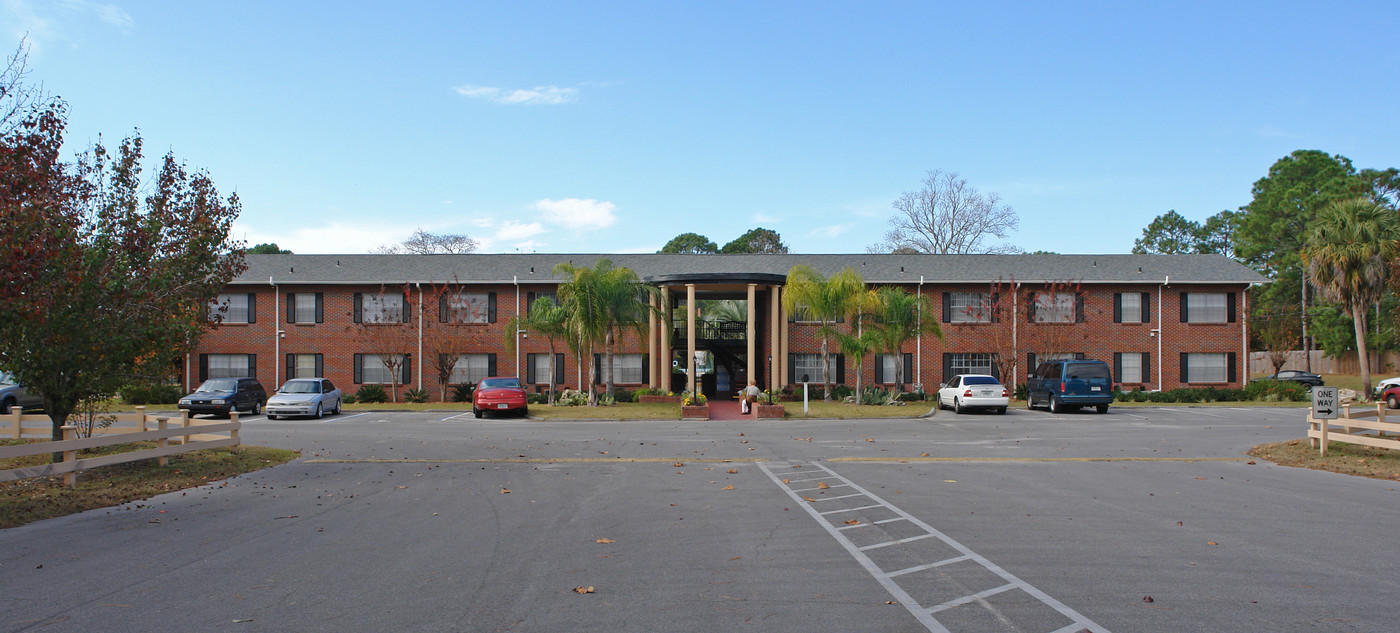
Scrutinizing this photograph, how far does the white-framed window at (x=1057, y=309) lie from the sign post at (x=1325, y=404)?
24.0 m

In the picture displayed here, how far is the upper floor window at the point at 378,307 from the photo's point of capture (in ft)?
132

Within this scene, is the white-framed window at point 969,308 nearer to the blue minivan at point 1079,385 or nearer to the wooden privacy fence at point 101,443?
the blue minivan at point 1079,385

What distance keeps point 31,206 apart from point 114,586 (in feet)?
21.4

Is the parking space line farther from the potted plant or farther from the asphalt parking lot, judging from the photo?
the potted plant

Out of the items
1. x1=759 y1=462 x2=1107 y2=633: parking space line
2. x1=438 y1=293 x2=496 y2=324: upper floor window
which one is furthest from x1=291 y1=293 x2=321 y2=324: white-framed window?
x1=759 y1=462 x2=1107 y2=633: parking space line

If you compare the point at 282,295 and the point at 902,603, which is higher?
the point at 282,295

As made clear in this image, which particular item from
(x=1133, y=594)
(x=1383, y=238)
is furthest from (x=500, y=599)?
(x=1383, y=238)

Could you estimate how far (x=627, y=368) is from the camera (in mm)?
40656

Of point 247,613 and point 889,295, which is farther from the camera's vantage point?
point 889,295

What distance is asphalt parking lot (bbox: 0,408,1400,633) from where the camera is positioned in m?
6.17

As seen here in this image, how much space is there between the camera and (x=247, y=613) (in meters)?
6.27

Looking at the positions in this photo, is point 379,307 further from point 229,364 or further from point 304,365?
point 229,364

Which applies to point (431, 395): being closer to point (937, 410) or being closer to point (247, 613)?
point (937, 410)

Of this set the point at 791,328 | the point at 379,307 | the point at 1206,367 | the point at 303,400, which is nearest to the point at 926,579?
the point at 303,400
